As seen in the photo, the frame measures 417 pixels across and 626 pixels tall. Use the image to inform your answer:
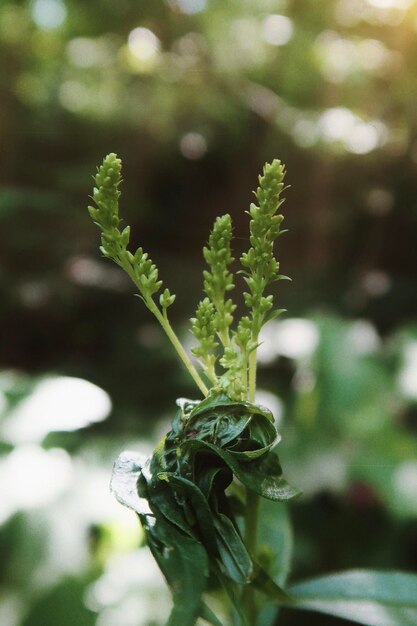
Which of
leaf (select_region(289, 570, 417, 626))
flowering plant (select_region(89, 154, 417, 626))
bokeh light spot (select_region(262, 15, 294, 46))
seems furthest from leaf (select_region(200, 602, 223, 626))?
bokeh light spot (select_region(262, 15, 294, 46))

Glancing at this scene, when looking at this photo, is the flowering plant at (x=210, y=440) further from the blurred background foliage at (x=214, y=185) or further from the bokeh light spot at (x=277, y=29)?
the bokeh light spot at (x=277, y=29)

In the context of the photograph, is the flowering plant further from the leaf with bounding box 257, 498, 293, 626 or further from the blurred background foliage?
the blurred background foliage

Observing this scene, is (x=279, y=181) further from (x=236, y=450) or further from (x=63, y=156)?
(x=63, y=156)

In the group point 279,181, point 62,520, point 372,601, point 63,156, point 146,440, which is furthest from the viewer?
point 63,156

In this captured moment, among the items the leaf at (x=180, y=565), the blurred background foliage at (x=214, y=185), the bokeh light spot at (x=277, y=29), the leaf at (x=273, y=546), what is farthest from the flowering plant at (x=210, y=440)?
the bokeh light spot at (x=277, y=29)

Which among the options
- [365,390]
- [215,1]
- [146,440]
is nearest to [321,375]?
[365,390]

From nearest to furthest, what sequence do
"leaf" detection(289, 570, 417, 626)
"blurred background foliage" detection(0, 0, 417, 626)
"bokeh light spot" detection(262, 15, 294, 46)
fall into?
1. "leaf" detection(289, 570, 417, 626)
2. "blurred background foliage" detection(0, 0, 417, 626)
3. "bokeh light spot" detection(262, 15, 294, 46)
